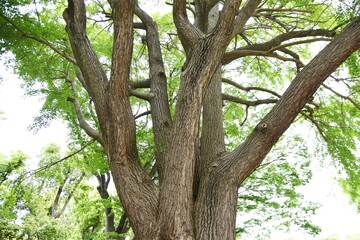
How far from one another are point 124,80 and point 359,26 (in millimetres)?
2182

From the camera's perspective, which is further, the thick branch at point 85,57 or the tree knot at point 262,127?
the thick branch at point 85,57

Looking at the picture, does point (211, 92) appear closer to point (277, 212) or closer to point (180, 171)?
point (180, 171)

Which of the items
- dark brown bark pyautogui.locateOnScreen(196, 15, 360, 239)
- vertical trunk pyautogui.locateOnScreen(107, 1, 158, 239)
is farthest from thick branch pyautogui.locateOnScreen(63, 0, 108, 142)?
dark brown bark pyautogui.locateOnScreen(196, 15, 360, 239)

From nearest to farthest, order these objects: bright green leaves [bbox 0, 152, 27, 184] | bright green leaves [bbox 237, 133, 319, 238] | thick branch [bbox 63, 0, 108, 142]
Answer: thick branch [bbox 63, 0, 108, 142], bright green leaves [bbox 237, 133, 319, 238], bright green leaves [bbox 0, 152, 27, 184]

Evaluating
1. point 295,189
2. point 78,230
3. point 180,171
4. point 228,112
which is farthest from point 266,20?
point 78,230

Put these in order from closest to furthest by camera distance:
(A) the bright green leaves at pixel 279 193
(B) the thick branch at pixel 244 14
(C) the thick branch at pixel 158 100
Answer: (C) the thick branch at pixel 158 100, (B) the thick branch at pixel 244 14, (A) the bright green leaves at pixel 279 193

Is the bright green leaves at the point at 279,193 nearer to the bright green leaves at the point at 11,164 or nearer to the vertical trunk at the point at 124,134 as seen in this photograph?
the vertical trunk at the point at 124,134

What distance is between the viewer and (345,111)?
6082 millimetres

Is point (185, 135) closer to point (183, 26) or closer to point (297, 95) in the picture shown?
point (297, 95)

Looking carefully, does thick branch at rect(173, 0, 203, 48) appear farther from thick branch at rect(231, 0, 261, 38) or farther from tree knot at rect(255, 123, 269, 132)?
tree knot at rect(255, 123, 269, 132)

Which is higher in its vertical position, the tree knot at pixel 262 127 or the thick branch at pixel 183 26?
the thick branch at pixel 183 26

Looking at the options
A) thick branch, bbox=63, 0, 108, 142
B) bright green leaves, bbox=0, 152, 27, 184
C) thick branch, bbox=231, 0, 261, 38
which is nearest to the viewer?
thick branch, bbox=63, 0, 108, 142

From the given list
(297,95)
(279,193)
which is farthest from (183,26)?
(279,193)

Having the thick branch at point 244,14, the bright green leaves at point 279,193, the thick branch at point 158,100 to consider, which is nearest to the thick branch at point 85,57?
the thick branch at point 158,100
